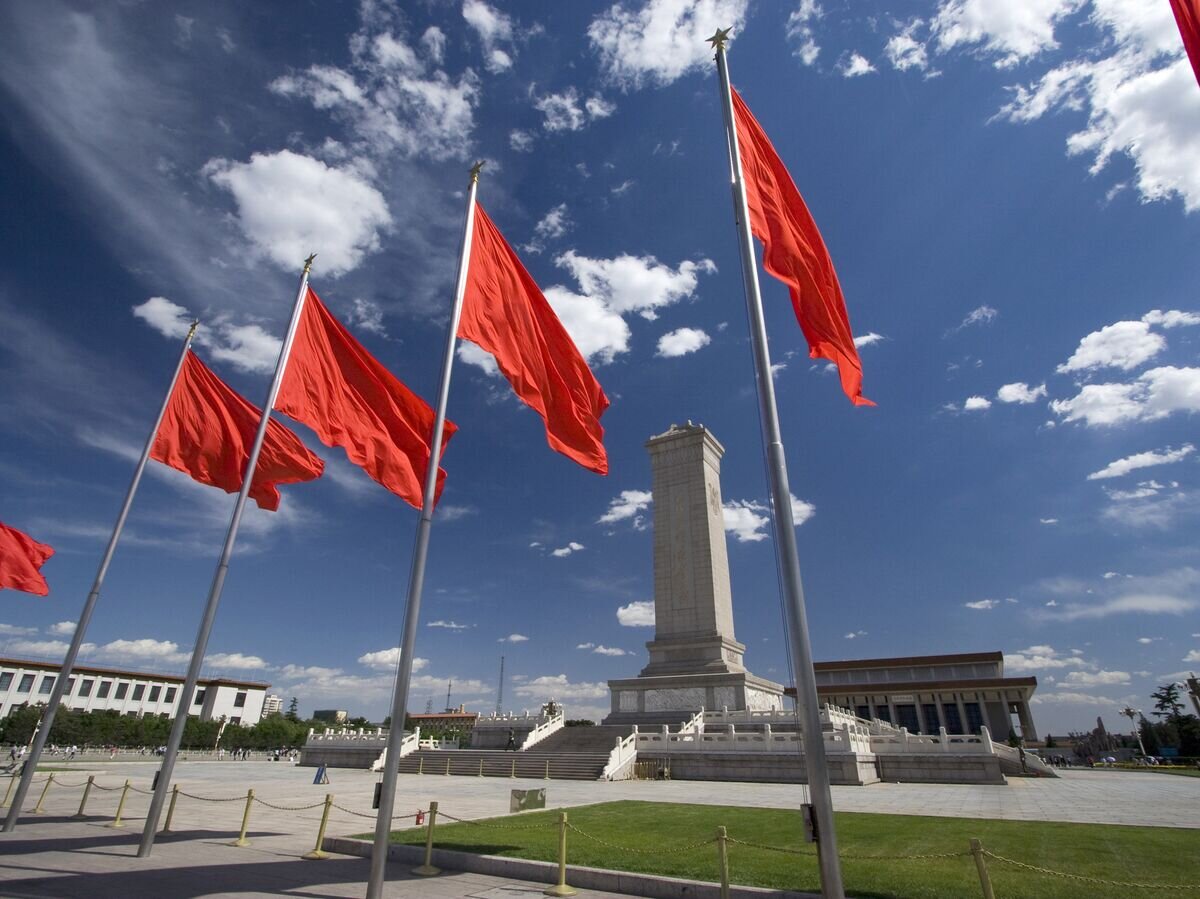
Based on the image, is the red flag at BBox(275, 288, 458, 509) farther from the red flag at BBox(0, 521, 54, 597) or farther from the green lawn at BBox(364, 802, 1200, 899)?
the red flag at BBox(0, 521, 54, 597)

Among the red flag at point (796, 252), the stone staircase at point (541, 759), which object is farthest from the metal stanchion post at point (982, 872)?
A: the stone staircase at point (541, 759)

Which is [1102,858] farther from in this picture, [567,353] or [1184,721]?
[1184,721]

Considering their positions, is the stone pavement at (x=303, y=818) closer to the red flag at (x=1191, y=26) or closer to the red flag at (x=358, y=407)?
the red flag at (x=358, y=407)

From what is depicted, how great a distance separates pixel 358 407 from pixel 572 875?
8304 millimetres

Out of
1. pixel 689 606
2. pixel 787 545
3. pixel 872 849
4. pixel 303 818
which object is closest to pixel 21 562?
pixel 303 818

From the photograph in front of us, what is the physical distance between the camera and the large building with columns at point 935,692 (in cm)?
6488

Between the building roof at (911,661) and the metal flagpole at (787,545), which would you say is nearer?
the metal flagpole at (787,545)

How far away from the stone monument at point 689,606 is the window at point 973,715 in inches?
1372

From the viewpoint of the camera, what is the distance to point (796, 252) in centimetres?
916

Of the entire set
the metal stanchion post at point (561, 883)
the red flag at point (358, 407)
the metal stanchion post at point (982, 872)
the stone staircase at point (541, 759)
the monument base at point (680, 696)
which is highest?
the red flag at point (358, 407)

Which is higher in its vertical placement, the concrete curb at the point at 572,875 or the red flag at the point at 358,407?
the red flag at the point at 358,407

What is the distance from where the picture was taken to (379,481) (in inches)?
459

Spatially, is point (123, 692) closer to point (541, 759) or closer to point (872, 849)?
point (541, 759)

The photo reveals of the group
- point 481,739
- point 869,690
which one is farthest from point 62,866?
point 869,690
